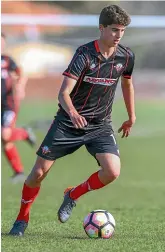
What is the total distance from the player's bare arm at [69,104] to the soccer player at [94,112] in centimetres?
8

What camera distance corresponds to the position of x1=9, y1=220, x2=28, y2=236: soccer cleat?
625 centimetres

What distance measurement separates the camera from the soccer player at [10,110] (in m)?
11.0

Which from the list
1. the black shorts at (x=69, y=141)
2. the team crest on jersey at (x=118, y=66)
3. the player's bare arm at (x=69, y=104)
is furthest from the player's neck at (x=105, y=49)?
the black shorts at (x=69, y=141)

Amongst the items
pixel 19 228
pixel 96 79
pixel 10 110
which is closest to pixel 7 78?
pixel 10 110

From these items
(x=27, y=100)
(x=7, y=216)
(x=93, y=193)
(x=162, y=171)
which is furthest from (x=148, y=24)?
(x=27, y=100)

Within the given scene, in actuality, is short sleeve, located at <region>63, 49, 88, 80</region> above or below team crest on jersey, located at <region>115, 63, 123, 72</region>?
above

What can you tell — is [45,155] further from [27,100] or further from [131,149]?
[27,100]

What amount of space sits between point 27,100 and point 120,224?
66.8 feet

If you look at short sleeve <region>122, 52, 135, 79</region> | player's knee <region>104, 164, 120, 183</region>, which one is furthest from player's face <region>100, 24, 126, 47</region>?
player's knee <region>104, 164, 120, 183</region>

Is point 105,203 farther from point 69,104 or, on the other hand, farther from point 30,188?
point 69,104

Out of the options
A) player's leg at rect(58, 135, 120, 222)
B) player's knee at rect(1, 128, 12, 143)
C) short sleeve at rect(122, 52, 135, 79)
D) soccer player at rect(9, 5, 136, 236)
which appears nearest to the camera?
soccer player at rect(9, 5, 136, 236)

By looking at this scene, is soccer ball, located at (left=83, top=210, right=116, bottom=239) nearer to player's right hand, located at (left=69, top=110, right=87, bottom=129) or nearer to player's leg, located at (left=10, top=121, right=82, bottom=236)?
player's leg, located at (left=10, top=121, right=82, bottom=236)

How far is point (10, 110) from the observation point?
11.5 m

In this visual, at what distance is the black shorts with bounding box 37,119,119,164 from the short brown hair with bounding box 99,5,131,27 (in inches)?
37.1
